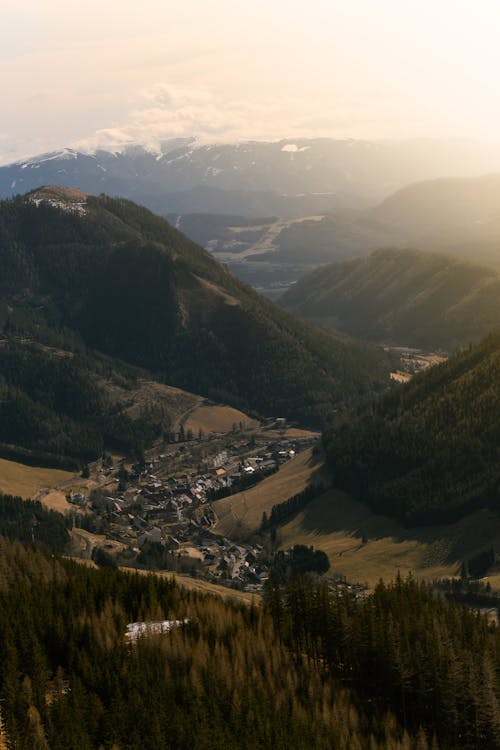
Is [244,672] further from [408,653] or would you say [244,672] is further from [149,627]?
[408,653]

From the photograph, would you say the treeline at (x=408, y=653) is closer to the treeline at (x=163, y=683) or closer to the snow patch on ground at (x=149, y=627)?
the treeline at (x=163, y=683)

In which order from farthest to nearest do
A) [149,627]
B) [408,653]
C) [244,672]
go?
[149,627] < [408,653] < [244,672]

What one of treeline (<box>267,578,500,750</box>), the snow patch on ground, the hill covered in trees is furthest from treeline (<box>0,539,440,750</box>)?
treeline (<box>267,578,500,750</box>)

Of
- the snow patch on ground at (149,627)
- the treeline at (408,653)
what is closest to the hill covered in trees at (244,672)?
the treeline at (408,653)

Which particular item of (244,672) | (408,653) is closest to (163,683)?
(244,672)

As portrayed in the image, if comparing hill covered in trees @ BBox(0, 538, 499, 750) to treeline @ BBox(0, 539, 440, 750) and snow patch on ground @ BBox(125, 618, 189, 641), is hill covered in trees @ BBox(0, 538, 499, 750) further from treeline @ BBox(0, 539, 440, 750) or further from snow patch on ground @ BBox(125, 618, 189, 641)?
snow patch on ground @ BBox(125, 618, 189, 641)
